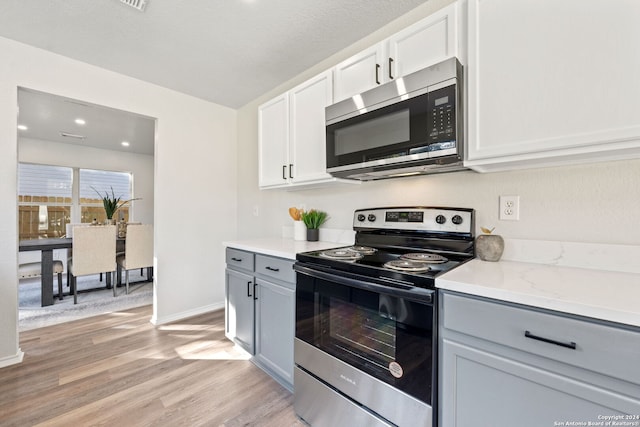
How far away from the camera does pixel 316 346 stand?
148 centimetres

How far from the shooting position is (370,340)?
126 cm

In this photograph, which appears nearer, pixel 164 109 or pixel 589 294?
pixel 589 294

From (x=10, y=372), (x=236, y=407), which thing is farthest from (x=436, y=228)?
(x=10, y=372)

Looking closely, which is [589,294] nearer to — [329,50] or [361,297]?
[361,297]

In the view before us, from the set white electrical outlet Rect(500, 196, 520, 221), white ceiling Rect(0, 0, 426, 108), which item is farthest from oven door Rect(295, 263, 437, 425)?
white ceiling Rect(0, 0, 426, 108)

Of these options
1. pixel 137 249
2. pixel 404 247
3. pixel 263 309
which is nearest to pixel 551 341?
pixel 404 247

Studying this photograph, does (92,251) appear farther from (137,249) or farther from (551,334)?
(551,334)

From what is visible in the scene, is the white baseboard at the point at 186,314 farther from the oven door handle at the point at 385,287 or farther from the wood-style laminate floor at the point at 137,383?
the oven door handle at the point at 385,287

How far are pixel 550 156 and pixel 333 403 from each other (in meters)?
1.46

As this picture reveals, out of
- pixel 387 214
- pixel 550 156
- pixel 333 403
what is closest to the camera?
pixel 550 156

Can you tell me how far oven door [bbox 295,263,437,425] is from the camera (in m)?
1.06

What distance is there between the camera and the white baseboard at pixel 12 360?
2.04 meters

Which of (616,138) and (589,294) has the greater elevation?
(616,138)

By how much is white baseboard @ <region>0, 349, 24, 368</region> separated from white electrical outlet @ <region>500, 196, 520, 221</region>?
11.4 feet
